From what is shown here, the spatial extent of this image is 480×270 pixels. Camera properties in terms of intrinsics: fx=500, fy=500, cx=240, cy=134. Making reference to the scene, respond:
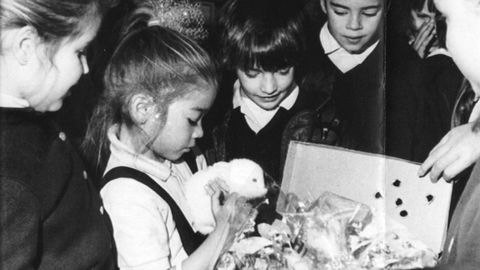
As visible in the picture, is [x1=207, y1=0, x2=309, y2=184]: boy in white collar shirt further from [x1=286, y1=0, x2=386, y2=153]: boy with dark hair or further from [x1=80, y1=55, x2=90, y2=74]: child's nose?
[x1=80, y1=55, x2=90, y2=74]: child's nose

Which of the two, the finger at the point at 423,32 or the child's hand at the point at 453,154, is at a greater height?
the finger at the point at 423,32

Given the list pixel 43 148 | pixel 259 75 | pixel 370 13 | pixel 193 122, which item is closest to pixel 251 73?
pixel 259 75

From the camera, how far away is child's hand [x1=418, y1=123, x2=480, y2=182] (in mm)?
796

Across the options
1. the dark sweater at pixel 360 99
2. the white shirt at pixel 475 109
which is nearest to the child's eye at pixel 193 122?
the dark sweater at pixel 360 99

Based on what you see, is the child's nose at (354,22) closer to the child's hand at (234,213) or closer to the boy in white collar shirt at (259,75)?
the boy in white collar shirt at (259,75)

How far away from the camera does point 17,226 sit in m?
0.57

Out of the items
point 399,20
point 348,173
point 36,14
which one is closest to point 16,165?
point 36,14

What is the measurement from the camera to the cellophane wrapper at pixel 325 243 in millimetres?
748

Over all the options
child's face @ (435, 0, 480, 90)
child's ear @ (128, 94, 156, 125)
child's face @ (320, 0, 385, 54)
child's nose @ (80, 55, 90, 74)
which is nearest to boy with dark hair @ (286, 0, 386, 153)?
child's face @ (320, 0, 385, 54)

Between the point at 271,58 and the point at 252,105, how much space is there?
80 millimetres

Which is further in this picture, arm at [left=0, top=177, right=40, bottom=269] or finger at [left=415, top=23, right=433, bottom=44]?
finger at [left=415, top=23, right=433, bottom=44]

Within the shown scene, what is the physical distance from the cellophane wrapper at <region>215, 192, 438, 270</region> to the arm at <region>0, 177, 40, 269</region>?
271mm

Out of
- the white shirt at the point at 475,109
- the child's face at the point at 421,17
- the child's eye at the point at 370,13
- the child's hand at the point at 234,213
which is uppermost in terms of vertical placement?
the child's face at the point at 421,17

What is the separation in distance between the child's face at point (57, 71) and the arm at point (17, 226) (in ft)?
0.40
